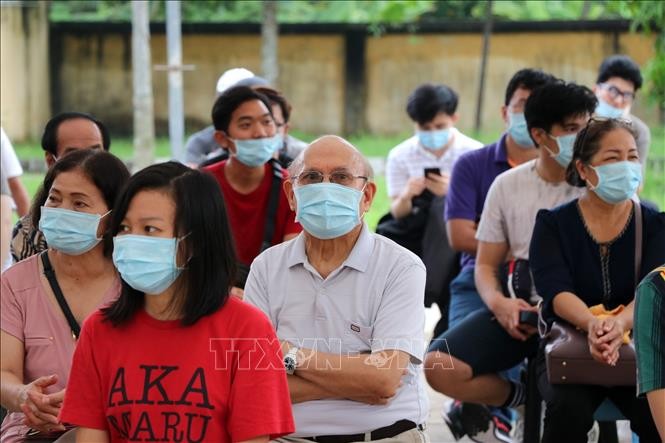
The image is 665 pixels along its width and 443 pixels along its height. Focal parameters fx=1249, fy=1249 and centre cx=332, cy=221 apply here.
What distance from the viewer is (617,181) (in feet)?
15.6

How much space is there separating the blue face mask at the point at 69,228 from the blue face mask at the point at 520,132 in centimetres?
251

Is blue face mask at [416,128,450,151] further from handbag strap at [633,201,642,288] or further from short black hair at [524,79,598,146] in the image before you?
handbag strap at [633,201,642,288]

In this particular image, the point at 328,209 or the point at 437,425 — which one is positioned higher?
the point at 328,209

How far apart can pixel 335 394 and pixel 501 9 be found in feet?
44.5

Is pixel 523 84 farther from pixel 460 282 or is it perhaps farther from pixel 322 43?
pixel 322 43

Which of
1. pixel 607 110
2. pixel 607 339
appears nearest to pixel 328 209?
pixel 607 339

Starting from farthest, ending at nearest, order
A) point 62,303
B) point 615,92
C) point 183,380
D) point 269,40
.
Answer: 1. point 269,40
2. point 615,92
3. point 62,303
4. point 183,380

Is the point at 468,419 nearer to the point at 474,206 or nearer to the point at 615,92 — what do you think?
the point at 474,206

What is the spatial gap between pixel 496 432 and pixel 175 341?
284 cm

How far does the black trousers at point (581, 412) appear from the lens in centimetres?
461

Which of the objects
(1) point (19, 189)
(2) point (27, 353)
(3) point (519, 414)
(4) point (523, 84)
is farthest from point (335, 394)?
(1) point (19, 189)

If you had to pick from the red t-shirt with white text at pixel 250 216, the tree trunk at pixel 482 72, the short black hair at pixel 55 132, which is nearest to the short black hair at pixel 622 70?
the red t-shirt with white text at pixel 250 216

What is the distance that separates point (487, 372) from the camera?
5367 mm

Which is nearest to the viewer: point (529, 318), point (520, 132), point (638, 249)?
point (638, 249)
